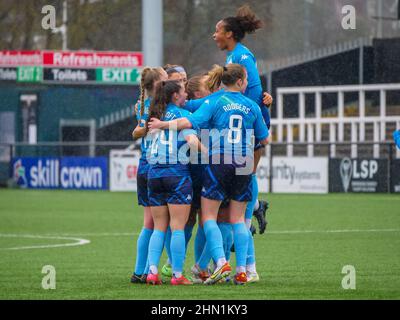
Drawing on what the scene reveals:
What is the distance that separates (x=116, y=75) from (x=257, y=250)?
79.4ft

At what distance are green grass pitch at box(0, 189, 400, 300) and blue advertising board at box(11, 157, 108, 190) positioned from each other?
4796mm

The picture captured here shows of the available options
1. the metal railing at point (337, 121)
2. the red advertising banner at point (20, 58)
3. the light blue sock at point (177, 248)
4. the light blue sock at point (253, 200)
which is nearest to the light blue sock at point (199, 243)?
the light blue sock at point (253, 200)

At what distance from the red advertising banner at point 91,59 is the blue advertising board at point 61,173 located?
19.6 feet

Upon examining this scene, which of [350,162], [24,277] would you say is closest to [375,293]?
[24,277]

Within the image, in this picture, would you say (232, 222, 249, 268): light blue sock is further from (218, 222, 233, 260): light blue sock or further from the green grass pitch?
(218, 222, 233, 260): light blue sock

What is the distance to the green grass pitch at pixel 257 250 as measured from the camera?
9.21m

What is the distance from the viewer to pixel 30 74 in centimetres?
3703

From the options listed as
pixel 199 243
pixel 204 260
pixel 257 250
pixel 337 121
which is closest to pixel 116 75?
pixel 337 121

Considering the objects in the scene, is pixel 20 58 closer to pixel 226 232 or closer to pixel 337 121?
pixel 337 121

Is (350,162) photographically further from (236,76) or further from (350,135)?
(236,76)

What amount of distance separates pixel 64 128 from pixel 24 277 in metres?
27.6

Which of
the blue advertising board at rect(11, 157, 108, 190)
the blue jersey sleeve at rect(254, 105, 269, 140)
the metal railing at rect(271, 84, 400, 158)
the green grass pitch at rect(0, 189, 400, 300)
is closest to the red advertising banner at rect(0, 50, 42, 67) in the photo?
the blue advertising board at rect(11, 157, 108, 190)

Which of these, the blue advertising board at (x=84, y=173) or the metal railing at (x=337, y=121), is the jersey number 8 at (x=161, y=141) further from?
the blue advertising board at (x=84, y=173)
